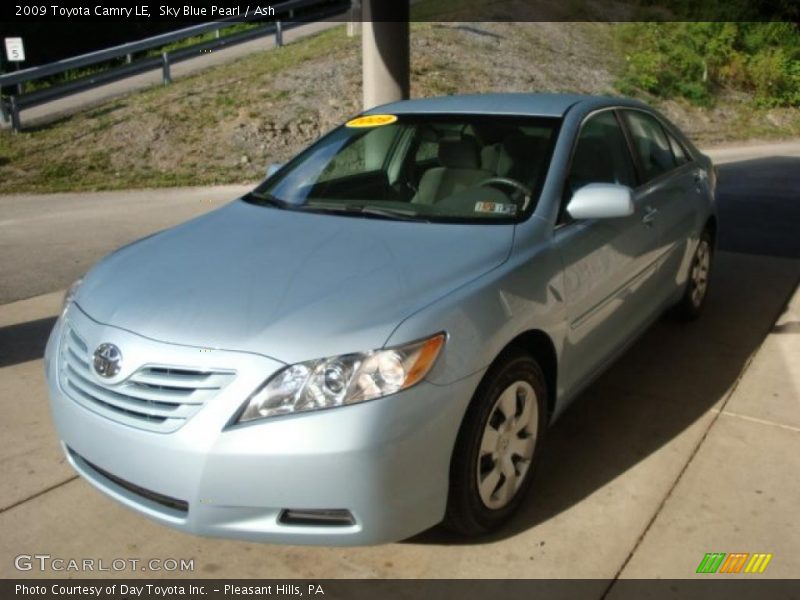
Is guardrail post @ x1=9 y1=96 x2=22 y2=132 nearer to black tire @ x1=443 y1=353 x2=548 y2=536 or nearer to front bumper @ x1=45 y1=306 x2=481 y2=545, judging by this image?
front bumper @ x1=45 y1=306 x2=481 y2=545

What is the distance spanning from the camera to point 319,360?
2469 millimetres

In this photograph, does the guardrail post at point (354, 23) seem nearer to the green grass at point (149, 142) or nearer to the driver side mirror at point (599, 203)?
the green grass at point (149, 142)

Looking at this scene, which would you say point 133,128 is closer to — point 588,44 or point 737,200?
point 737,200

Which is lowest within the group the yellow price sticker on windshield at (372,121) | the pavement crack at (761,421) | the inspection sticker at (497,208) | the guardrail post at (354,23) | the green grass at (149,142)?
the green grass at (149,142)

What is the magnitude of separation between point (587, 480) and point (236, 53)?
16.2 m

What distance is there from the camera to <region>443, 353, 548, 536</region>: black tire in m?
2.71

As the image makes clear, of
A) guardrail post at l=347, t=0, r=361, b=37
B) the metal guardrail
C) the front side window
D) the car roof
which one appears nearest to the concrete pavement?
the car roof

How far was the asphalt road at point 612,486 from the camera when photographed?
9.37 feet

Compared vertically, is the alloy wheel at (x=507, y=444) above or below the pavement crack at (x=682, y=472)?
above

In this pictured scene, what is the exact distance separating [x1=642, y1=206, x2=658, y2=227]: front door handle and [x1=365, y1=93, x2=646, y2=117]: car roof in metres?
0.58

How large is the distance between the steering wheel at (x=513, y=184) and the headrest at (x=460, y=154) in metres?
0.14

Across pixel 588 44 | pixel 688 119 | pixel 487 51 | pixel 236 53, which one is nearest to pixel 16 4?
pixel 236 53

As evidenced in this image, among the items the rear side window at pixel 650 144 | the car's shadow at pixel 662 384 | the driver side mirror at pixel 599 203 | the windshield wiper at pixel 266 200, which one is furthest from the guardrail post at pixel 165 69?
the driver side mirror at pixel 599 203

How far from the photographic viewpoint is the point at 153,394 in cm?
255
